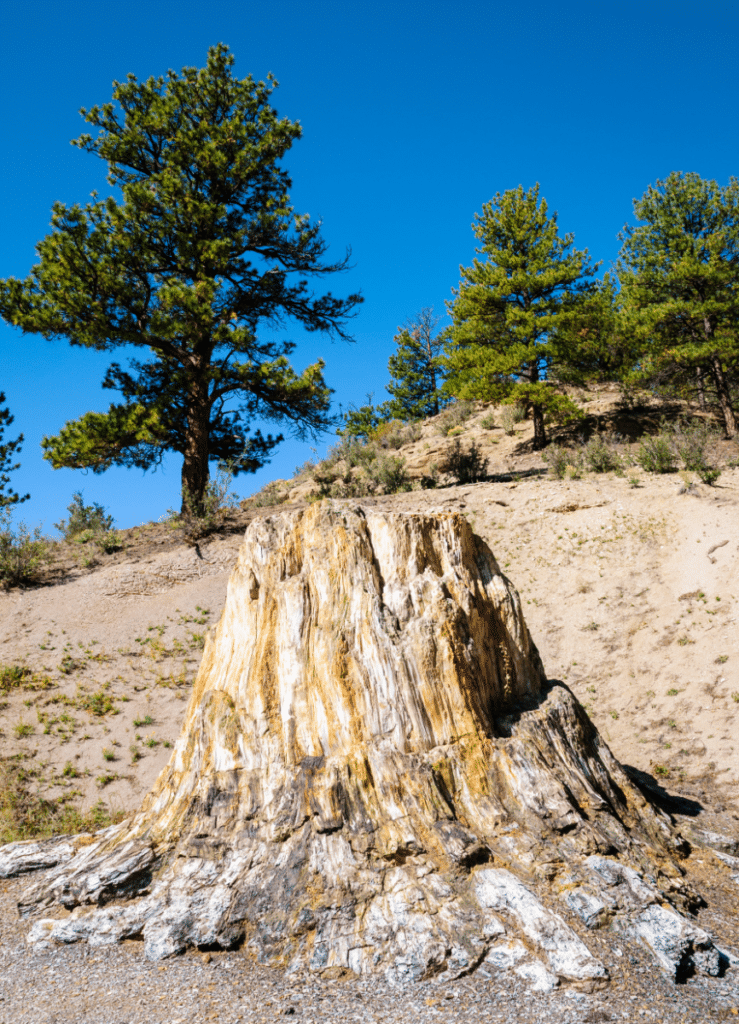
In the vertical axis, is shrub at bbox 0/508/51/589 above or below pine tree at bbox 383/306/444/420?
below

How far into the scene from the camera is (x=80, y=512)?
21297 millimetres

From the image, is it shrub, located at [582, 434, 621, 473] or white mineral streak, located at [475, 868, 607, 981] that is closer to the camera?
white mineral streak, located at [475, 868, 607, 981]

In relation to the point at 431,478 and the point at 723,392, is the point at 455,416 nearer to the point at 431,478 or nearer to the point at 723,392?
the point at 431,478

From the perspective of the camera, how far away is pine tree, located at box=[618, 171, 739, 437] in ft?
72.1

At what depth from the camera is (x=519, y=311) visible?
22.6 meters

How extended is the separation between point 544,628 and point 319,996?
8.99 metres

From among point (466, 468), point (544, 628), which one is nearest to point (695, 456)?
point (466, 468)

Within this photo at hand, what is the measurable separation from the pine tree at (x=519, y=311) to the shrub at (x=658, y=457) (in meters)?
5.63

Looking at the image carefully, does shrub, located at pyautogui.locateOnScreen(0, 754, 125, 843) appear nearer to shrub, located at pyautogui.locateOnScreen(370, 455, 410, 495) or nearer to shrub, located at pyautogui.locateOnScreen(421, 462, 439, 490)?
shrub, located at pyautogui.locateOnScreen(370, 455, 410, 495)

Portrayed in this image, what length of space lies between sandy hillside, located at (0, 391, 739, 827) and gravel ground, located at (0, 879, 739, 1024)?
449cm

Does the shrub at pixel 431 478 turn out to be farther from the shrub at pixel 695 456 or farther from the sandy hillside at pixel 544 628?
the shrub at pixel 695 456

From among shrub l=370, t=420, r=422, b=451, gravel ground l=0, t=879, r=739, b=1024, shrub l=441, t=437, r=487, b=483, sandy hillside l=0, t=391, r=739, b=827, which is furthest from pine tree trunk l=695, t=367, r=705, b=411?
gravel ground l=0, t=879, r=739, b=1024

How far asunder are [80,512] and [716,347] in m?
22.7

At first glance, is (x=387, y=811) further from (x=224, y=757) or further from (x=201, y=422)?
(x=201, y=422)
